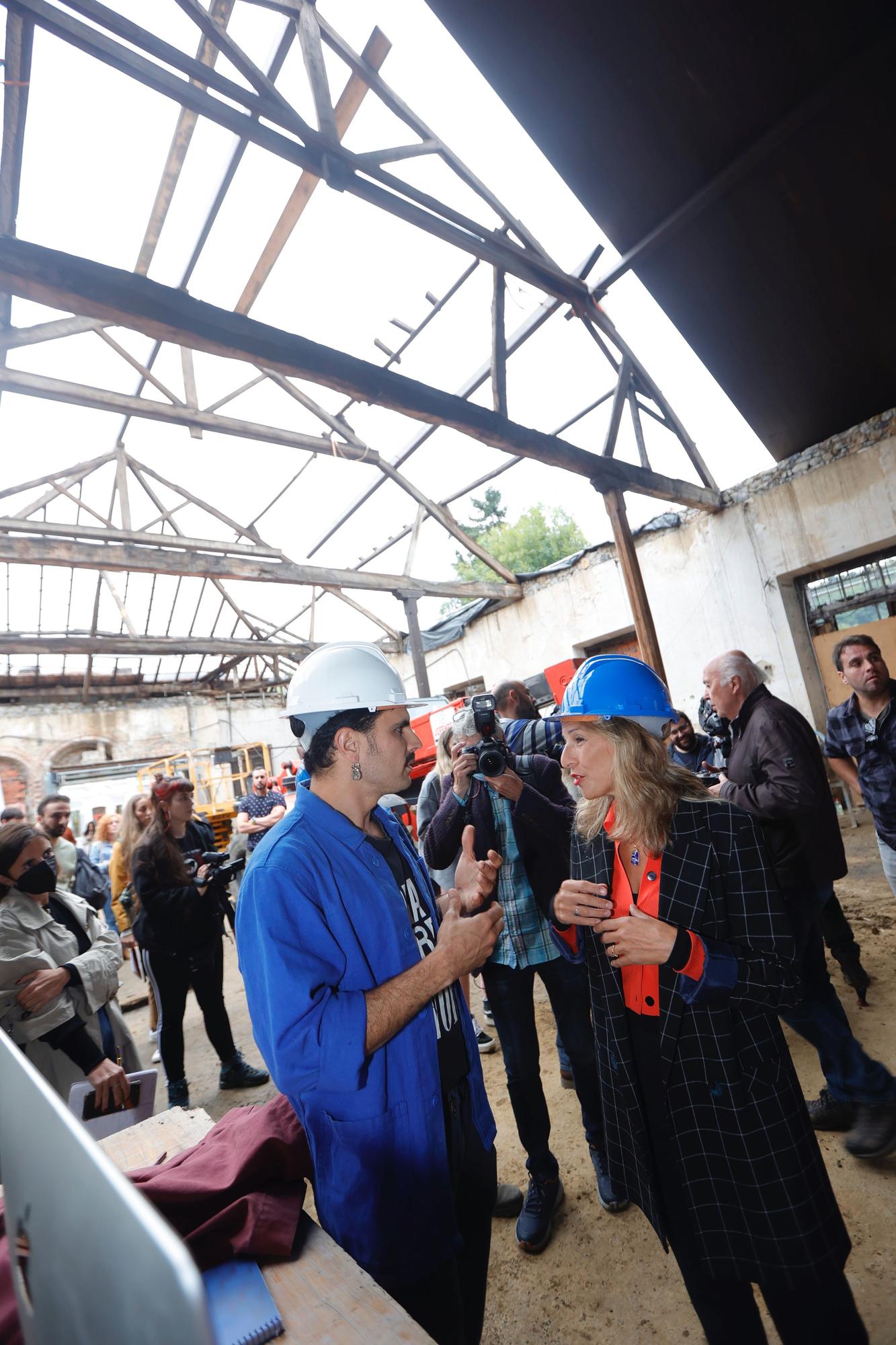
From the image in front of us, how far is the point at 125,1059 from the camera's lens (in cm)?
302

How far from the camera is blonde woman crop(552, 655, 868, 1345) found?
4.30 feet

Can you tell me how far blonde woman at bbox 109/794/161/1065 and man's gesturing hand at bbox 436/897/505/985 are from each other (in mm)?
3290

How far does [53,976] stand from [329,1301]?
200 centimetres

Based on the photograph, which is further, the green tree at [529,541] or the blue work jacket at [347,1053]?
the green tree at [529,541]

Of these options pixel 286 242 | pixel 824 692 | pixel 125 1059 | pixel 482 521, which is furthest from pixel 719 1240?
pixel 482 521

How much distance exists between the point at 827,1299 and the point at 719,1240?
0.22 meters

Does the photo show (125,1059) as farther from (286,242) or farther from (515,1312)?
(286,242)

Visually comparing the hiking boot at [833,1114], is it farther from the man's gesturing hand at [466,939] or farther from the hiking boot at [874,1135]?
the man's gesturing hand at [466,939]

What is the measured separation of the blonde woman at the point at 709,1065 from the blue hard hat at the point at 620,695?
0.05 feet

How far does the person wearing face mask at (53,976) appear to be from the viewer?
7.34ft

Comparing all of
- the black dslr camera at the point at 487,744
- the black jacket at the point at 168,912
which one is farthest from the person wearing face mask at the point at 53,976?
the black dslr camera at the point at 487,744

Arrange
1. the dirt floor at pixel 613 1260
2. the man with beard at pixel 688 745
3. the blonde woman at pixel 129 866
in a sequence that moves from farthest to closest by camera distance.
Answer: the blonde woman at pixel 129 866 < the man with beard at pixel 688 745 < the dirt floor at pixel 613 1260

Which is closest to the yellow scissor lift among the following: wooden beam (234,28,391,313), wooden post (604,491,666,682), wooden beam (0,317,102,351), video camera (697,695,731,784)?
wooden post (604,491,666,682)

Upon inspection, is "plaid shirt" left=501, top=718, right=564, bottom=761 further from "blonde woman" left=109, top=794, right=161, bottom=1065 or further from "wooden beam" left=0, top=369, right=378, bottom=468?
"wooden beam" left=0, top=369, right=378, bottom=468
